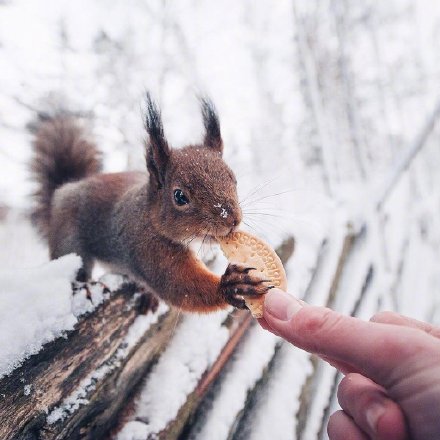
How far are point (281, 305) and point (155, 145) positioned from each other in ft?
2.70

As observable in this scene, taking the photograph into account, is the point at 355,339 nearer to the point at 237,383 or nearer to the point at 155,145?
the point at 237,383

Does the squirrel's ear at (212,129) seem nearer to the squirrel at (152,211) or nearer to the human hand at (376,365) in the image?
the squirrel at (152,211)

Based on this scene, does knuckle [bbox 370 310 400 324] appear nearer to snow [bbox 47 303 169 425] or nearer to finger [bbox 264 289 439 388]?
finger [bbox 264 289 439 388]

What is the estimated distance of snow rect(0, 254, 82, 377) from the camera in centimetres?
86

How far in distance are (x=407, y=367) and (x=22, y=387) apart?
85cm

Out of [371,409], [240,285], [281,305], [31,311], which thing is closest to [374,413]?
[371,409]

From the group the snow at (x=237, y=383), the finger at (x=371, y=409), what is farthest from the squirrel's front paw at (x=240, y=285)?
the snow at (x=237, y=383)

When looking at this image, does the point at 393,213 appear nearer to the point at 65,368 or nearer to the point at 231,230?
the point at 231,230

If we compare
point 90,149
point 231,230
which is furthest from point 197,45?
→ point 231,230

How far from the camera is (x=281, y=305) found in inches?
35.0

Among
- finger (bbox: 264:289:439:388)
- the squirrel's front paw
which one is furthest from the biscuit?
finger (bbox: 264:289:439:388)

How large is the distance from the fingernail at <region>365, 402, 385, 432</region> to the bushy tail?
6.06ft

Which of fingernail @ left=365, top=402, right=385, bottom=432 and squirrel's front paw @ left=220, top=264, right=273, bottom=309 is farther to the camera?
squirrel's front paw @ left=220, top=264, right=273, bottom=309

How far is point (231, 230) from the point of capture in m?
1.18
